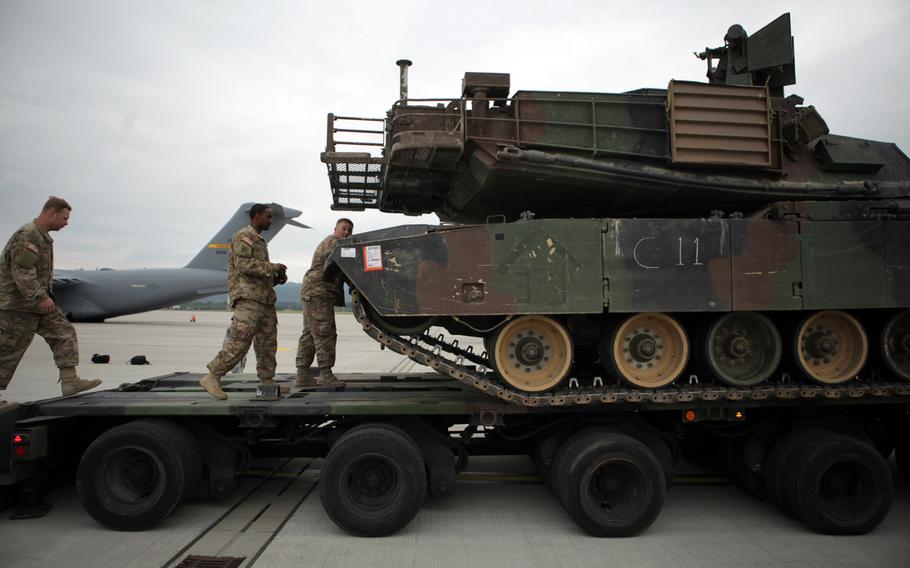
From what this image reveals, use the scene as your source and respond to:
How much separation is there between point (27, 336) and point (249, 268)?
82.1 inches

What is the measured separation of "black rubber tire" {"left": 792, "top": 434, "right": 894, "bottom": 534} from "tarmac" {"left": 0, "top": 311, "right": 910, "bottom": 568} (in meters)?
0.13

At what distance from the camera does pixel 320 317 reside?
607 centimetres

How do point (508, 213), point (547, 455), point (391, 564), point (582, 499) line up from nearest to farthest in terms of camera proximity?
point (391, 564) → point (582, 499) → point (547, 455) → point (508, 213)

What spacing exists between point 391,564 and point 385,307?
1.92m

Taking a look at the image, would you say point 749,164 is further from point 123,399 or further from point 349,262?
point 123,399

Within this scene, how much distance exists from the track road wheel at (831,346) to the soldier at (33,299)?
6.33 metres

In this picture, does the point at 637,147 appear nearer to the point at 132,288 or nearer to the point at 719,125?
the point at 719,125

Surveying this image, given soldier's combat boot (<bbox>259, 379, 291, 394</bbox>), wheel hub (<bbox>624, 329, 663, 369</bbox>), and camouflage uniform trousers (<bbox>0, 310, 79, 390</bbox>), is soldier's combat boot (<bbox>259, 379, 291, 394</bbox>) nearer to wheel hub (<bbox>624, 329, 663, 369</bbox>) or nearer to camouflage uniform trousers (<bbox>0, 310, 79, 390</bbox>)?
camouflage uniform trousers (<bbox>0, 310, 79, 390</bbox>)

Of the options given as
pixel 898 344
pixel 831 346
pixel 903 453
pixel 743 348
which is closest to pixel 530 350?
pixel 743 348

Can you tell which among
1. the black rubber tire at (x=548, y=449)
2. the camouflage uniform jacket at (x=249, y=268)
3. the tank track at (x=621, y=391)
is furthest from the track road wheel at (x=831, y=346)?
the camouflage uniform jacket at (x=249, y=268)

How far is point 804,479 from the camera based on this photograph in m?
4.71

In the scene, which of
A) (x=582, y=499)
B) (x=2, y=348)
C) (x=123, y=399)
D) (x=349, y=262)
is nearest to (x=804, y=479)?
(x=582, y=499)

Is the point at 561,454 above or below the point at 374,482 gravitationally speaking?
above

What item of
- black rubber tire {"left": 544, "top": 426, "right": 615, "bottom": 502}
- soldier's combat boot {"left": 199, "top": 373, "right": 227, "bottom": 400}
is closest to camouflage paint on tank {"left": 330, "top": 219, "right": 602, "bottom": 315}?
black rubber tire {"left": 544, "top": 426, "right": 615, "bottom": 502}
